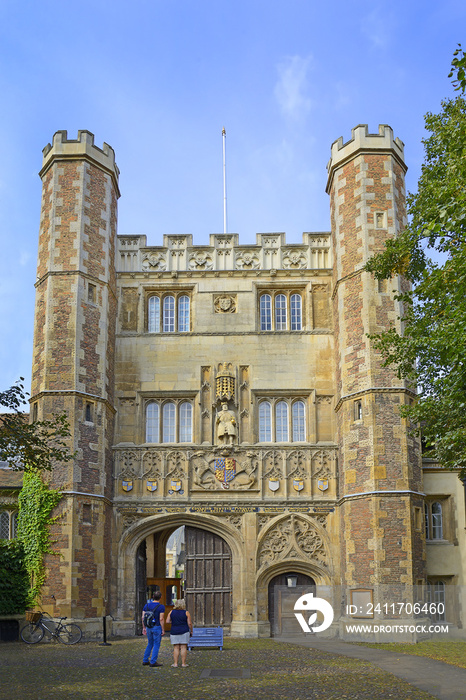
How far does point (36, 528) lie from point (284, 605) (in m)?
7.73

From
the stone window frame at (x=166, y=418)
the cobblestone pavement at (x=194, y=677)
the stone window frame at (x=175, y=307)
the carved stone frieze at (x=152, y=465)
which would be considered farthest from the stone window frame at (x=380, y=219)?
the cobblestone pavement at (x=194, y=677)

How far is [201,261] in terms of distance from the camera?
27.9m

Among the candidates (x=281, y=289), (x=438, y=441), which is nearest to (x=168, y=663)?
(x=438, y=441)

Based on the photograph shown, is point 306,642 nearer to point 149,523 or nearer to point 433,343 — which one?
point 149,523

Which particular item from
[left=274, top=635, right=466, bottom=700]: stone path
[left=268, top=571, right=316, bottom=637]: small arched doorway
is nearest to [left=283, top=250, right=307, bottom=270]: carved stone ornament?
[left=268, top=571, right=316, bottom=637]: small arched doorway

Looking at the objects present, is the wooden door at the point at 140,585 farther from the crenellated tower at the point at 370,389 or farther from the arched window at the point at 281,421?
the crenellated tower at the point at 370,389

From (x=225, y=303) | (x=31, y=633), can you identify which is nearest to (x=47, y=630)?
(x=31, y=633)

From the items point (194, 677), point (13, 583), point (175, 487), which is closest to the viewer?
point (194, 677)

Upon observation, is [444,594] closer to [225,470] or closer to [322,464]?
[322,464]

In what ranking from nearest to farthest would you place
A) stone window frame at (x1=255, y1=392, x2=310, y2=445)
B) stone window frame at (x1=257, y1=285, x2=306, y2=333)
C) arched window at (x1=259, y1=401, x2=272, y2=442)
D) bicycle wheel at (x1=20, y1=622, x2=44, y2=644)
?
bicycle wheel at (x1=20, y1=622, x2=44, y2=644), stone window frame at (x1=255, y1=392, x2=310, y2=445), arched window at (x1=259, y1=401, x2=272, y2=442), stone window frame at (x1=257, y1=285, x2=306, y2=333)

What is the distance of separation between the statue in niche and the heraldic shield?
55 centimetres

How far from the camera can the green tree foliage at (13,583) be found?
23.0 metres

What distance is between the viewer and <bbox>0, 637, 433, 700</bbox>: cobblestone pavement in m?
12.1

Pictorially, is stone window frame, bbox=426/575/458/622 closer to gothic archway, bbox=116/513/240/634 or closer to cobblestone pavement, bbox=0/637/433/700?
gothic archway, bbox=116/513/240/634
